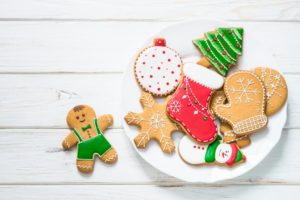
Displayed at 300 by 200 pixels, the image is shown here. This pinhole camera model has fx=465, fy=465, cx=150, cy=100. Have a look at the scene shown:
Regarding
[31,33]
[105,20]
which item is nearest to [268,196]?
[105,20]

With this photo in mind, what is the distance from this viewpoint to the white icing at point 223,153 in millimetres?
1051

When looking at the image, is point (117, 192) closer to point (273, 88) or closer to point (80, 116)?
point (80, 116)

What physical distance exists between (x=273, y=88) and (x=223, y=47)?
149mm

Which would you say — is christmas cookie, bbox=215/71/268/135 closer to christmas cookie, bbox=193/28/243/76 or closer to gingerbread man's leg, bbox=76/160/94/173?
christmas cookie, bbox=193/28/243/76

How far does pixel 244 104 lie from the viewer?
3.49 feet

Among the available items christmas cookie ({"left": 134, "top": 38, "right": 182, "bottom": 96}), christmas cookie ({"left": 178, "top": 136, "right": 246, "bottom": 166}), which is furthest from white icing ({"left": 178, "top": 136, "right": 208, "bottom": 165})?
christmas cookie ({"left": 134, "top": 38, "right": 182, "bottom": 96})

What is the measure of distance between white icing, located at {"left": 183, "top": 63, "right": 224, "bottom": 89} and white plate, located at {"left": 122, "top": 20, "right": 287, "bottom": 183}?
0.18 ft

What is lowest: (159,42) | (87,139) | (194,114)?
(87,139)

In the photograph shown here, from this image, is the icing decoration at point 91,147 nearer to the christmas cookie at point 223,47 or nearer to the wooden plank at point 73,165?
the wooden plank at point 73,165

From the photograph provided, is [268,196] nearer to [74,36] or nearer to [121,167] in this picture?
[121,167]

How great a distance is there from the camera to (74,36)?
1.16 meters

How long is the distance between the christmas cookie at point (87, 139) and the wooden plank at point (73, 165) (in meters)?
0.02

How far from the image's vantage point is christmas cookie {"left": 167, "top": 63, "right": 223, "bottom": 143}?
106 centimetres

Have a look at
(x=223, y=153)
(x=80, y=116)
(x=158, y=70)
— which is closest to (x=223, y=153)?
(x=223, y=153)
